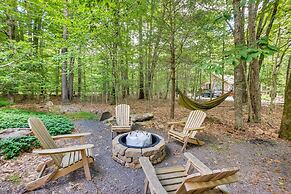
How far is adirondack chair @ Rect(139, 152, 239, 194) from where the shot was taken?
1.19m

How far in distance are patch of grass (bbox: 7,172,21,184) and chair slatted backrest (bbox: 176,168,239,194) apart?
2.15 m

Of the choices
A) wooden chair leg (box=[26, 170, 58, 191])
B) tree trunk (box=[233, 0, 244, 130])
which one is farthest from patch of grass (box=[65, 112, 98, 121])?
tree trunk (box=[233, 0, 244, 130])

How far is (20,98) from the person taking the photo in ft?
27.7

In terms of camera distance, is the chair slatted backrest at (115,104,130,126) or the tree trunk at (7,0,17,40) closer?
the chair slatted backrest at (115,104,130,126)

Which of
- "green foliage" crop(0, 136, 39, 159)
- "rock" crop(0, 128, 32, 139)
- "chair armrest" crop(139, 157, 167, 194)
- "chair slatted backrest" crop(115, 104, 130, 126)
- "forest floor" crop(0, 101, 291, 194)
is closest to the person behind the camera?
"chair armrest" crop(139, 157, 167, 194)

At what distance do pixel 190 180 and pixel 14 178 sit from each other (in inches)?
92.8

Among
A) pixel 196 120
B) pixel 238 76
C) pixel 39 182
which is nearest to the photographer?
pixel 39 182

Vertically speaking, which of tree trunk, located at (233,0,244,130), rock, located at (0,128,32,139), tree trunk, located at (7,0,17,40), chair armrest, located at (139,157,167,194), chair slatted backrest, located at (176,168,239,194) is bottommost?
chair armrest, located at (139,157,167,194)

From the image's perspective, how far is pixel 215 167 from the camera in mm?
2490

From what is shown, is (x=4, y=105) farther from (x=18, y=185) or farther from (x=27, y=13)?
(x=18, y=185)

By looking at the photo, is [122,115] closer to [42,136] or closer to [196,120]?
[196,120]

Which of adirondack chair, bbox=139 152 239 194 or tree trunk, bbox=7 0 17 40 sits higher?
tree trunk, bbox=7 0 17 40

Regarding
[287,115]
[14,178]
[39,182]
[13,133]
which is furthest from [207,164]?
[13,133]

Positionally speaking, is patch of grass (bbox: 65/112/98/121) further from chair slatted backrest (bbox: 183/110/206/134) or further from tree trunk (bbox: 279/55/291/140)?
tree trunk (bbox: 279/55/291/140)
